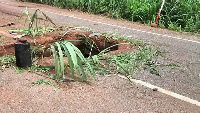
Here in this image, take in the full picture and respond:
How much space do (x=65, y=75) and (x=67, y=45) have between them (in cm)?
43

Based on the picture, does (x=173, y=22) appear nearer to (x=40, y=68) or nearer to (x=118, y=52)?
(x=118, y=52)

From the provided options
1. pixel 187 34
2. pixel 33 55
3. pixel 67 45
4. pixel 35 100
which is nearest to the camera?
pixel 35 100

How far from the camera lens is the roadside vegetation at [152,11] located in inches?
360

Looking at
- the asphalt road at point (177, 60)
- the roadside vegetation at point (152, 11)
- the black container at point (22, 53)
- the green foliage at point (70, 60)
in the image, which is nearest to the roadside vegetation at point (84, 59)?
Answer: the green foliage at point (70, 60)

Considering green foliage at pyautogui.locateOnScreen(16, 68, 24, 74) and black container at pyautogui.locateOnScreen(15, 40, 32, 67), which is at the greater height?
black container at pyautogui.locateOnScreen(15, 40, 32, 67)

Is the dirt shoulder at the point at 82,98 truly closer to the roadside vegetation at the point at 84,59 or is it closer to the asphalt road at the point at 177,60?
the roadside vegetation at the point at 84,59

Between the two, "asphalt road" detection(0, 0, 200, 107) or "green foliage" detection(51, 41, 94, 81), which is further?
"asphalt road" detection(0, 0, 200, 107)

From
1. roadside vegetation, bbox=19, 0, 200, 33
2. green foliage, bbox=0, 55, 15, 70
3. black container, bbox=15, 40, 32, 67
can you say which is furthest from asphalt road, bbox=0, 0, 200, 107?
green foliage, bbox=0, 55, 15, 70

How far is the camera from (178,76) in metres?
4.62

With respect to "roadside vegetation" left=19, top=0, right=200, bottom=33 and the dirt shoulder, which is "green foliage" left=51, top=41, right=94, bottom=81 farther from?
"roadside vegetation" left=19, top=0, right=200, bottom=33

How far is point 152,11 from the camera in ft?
32.6

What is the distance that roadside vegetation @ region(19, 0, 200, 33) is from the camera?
9.15 m

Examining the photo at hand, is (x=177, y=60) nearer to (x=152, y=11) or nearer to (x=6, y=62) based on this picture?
(x=6, y=62)

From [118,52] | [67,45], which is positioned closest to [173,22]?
[118,52]
